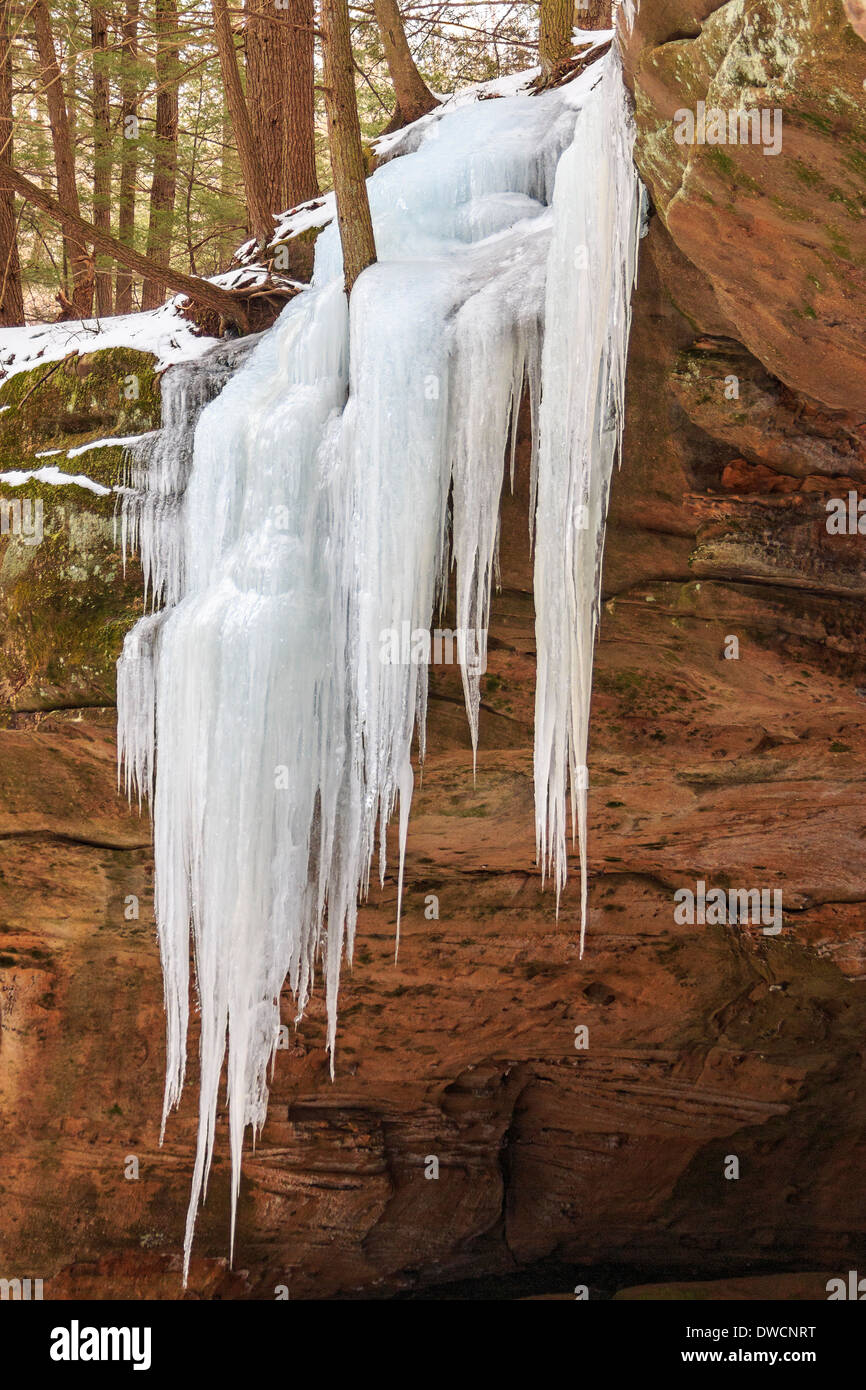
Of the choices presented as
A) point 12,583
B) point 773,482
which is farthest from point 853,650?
point 12,583

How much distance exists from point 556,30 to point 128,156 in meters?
5.00

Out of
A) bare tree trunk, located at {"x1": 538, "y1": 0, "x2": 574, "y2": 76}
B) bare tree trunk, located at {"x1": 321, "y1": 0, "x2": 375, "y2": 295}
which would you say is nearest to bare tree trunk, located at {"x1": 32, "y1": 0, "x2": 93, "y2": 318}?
bare tree trunk, located at {"x1": 538, "y1": 0, "x2": 574, "y2": 76}

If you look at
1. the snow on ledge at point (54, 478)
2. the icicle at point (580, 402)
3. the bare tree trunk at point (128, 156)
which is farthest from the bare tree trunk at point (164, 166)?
the icicle at point (580, 402)

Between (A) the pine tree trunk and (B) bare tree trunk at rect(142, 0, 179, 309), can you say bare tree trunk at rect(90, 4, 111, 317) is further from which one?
(A) the pine tree trunk

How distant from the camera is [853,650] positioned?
480 centimetres

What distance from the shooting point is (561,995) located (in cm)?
716

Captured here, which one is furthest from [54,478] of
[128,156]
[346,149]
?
[128,156]

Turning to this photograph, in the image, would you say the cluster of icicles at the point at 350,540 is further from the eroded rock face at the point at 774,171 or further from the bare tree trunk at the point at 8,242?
the bare tree trunk at the point at 8,242

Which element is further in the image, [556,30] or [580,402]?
[556,30]

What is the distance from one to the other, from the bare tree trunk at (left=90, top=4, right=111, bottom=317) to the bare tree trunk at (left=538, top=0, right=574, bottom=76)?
A: 3.88 meters

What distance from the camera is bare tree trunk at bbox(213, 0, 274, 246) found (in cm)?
646

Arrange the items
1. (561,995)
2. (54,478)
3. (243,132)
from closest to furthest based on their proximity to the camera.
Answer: (54,478)
(243,132)
(561,995)

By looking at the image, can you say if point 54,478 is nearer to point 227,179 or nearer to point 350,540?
point 350,540
